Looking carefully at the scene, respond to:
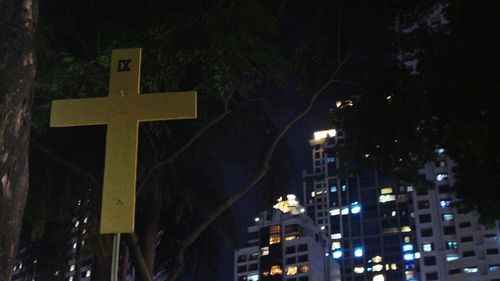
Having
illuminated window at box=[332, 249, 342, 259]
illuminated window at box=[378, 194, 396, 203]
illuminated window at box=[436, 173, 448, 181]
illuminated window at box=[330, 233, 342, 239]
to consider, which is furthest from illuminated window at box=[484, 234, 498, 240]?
illuminated window at box=[330, 233, 342, 239]

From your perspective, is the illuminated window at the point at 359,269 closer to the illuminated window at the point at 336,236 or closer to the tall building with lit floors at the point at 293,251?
the illuminated window at the point at 336,236

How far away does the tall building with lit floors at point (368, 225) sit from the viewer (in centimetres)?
10238

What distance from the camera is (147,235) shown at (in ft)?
26.8

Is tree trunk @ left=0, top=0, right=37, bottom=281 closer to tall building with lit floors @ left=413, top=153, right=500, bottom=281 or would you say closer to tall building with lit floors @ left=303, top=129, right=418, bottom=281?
tall building with lit floors @ left=413, top=153, right=500, bottom=281

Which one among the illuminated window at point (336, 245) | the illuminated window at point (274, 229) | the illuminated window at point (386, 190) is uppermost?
the illuminated window at point (386, 190)

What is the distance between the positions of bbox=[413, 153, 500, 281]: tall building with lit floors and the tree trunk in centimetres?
6237

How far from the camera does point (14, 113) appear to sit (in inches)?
147

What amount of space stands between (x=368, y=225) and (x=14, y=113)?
109610mm

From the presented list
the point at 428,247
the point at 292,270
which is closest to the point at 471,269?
the point at 428,247

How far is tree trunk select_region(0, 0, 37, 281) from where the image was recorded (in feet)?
11.7

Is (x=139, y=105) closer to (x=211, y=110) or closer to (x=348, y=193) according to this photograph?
(x=211, y=110)

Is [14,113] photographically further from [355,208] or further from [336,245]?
[355,208]

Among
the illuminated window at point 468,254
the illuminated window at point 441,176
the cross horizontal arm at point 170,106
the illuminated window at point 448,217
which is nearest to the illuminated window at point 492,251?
the illuminated window at point 468,254

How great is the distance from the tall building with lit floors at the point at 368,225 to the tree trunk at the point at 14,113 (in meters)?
95.2
